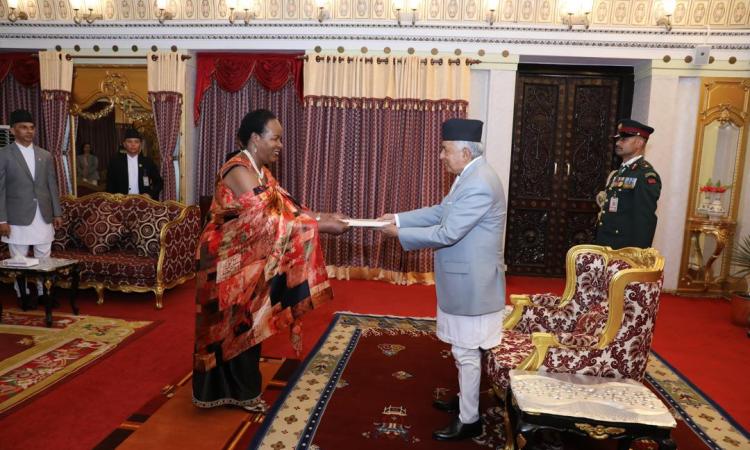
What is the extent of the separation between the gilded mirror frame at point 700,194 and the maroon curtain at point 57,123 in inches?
316

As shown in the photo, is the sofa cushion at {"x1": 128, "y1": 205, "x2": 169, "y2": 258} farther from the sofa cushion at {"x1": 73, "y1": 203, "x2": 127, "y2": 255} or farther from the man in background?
the man in background

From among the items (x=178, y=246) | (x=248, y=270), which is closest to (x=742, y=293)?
(x=248, y=270)

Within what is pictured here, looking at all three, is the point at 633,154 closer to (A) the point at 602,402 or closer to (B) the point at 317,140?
(A) the point at 602,402

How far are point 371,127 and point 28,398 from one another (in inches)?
175

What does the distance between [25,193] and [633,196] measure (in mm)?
5511

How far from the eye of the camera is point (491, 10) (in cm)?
574

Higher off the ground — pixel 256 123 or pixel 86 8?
pixel 86 8

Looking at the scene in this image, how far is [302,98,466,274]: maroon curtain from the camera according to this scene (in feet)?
20.3

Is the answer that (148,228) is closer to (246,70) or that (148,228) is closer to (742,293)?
(246,70)

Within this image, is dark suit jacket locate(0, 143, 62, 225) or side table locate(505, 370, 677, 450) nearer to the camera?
side table locate(505, 370, 677, 450)

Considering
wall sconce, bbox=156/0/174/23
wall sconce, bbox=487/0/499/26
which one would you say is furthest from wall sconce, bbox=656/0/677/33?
wall sconce, bbox=156/0/174/23

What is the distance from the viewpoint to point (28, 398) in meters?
3.10

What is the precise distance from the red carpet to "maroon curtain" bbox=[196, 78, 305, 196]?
173cm

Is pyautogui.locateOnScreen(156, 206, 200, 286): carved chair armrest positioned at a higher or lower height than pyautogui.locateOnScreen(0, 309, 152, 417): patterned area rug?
higher
